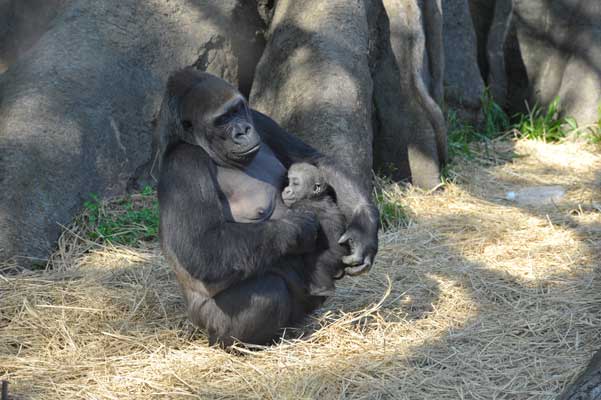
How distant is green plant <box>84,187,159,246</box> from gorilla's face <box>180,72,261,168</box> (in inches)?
61.3

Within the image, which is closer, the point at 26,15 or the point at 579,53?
the point at 26,15

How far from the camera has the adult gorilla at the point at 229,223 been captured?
138 inches

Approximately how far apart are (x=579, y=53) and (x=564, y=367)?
4.85 meters

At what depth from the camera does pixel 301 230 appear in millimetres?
3643

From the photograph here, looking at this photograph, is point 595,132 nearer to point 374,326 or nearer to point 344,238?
point 374,326

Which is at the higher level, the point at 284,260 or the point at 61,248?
the point at 284,260

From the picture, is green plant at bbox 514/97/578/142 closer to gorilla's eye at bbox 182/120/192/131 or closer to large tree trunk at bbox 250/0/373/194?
large tree trunk at bbox 250/0/373/194

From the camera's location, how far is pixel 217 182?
3736mm

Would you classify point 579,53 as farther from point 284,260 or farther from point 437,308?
point 284,260

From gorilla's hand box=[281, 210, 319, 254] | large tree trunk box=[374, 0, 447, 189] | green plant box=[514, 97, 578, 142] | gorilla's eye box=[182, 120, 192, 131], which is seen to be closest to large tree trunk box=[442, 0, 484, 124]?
green plant box=[514, 97, 578, 142]

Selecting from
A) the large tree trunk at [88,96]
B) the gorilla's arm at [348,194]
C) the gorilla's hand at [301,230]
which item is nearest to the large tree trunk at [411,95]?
the large tree trunk at [88,96]

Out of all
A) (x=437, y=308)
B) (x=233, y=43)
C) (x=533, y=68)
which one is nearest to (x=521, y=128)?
(x=533, y=68)

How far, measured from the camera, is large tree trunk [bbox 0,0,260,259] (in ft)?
16.3

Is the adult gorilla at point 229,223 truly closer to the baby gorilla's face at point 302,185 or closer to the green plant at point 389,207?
the baby gorilla's face at point 302,185
